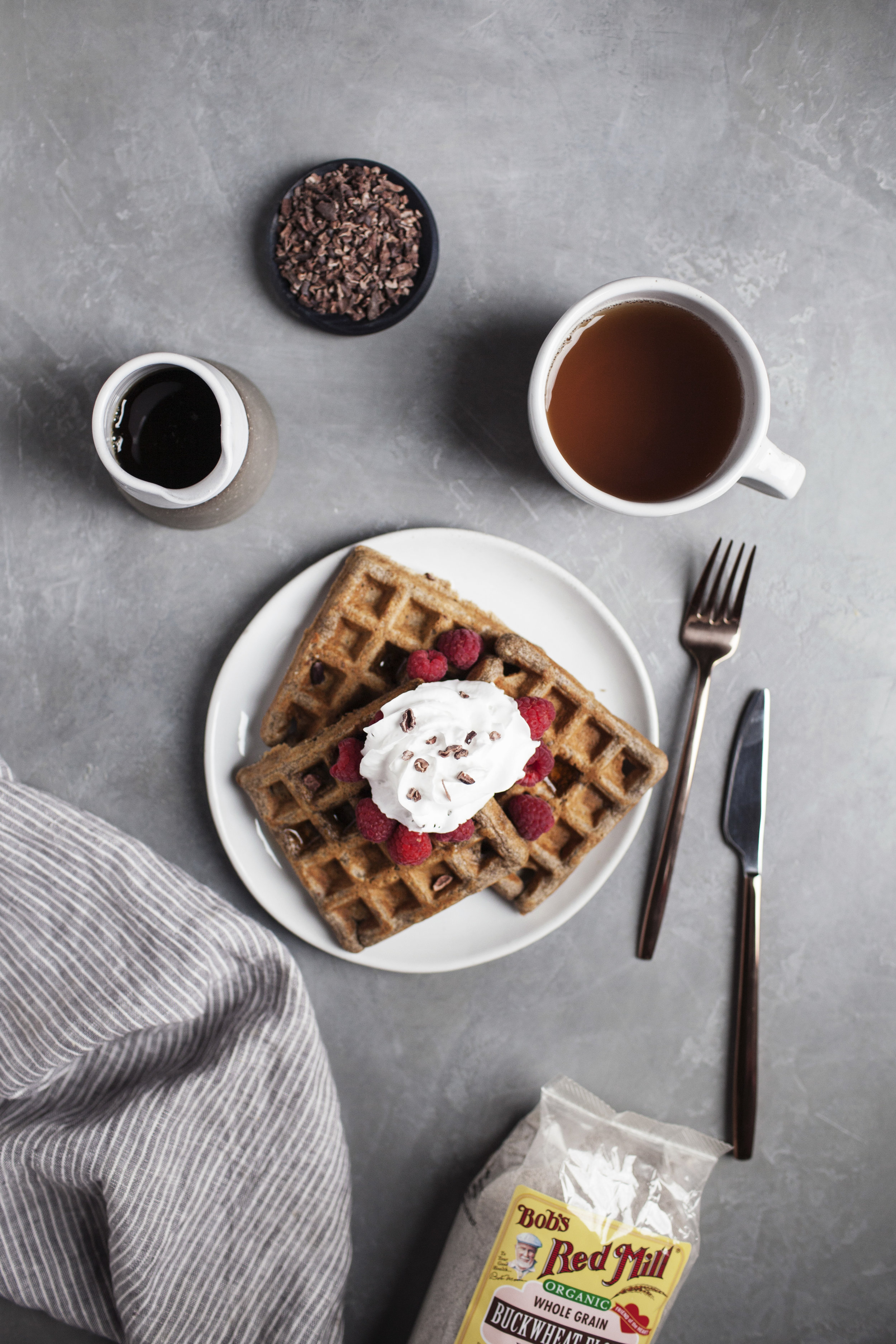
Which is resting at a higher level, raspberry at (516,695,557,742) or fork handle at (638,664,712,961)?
raspberry at (516,695,557,742)

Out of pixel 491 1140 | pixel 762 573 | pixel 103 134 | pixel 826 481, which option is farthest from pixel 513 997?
pixel 103 134

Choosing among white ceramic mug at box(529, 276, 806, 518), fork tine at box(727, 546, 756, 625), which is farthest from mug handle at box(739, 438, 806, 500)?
fork tine at box(727, 546, 756, 625)

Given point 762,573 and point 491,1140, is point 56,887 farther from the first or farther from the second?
point 762,573

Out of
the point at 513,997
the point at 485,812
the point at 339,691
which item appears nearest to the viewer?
the point at 485,812

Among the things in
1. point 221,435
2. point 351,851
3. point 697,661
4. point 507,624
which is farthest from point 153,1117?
point 697,661

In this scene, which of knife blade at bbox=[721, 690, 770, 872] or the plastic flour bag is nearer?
the plastic flour bag

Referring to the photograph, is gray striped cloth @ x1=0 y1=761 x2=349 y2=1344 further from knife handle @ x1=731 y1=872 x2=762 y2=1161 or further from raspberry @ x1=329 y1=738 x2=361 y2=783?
knife handle @ x1=731 y1=872 x2=762 y2=1161
